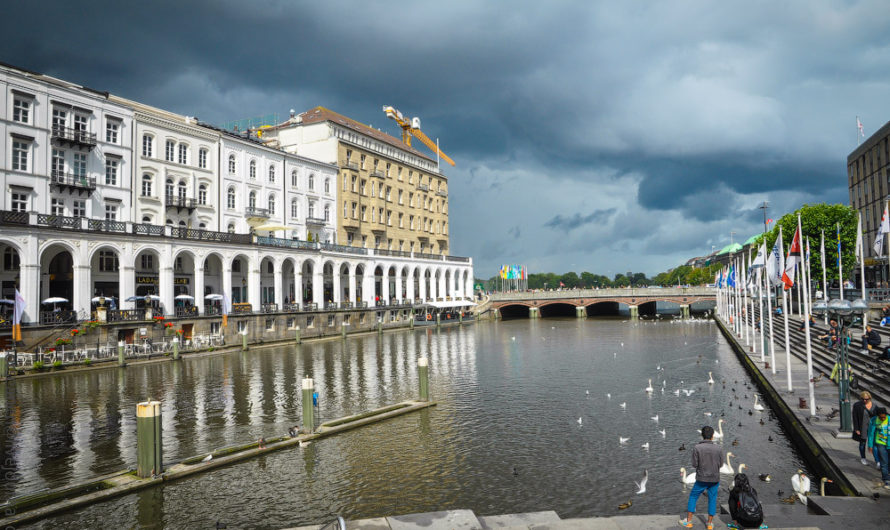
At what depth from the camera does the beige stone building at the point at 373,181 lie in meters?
82.8

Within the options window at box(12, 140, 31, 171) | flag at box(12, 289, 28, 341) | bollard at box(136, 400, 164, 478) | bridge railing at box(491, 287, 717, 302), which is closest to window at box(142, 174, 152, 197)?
window at box(12, 140, 31, 171)

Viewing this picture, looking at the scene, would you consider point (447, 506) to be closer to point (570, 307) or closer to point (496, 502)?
point (496, 502)

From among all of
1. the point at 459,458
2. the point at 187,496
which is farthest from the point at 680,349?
the point at 187,496

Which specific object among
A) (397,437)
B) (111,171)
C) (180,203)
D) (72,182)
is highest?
(111,171)

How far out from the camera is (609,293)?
108 meters

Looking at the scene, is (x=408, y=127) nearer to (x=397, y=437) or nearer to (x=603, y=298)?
(x=603, y=298)

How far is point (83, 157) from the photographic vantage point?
1997 inches

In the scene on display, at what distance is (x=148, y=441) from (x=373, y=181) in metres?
75.8

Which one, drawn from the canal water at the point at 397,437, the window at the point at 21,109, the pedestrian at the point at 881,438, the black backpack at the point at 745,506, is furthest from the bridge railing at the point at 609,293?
the black backpack at the point at 745,506

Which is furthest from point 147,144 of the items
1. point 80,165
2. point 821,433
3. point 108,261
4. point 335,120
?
point 821,433

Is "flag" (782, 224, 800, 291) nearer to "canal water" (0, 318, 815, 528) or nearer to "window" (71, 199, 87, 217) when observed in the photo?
"canal water" (0, 318, 815, 528)

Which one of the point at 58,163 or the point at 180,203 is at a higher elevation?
the point at 58,163

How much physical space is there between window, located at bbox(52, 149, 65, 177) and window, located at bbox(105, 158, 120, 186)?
12.3ft

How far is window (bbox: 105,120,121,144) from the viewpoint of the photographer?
52.4 meters
